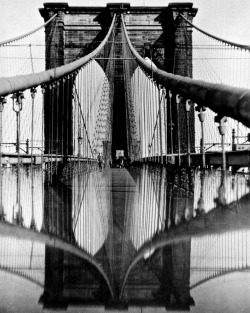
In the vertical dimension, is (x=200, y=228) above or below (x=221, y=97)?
below

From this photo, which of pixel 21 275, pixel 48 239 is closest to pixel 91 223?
pixel 48 239

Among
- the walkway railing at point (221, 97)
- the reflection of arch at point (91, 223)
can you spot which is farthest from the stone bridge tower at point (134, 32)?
the reflection of arch at point (91, 223)

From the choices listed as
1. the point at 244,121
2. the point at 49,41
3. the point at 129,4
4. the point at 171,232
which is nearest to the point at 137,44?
the point at 129,4

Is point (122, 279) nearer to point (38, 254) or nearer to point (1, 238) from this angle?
point (38, 254)

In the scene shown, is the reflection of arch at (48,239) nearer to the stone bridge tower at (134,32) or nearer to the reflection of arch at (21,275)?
the reflection of arch at (21,275)

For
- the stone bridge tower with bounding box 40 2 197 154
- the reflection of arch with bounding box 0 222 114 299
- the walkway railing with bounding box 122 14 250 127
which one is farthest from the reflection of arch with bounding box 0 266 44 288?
the stone bridge tower with bounding box 40 2 197 154

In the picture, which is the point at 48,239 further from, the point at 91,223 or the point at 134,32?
the point at 134,32
